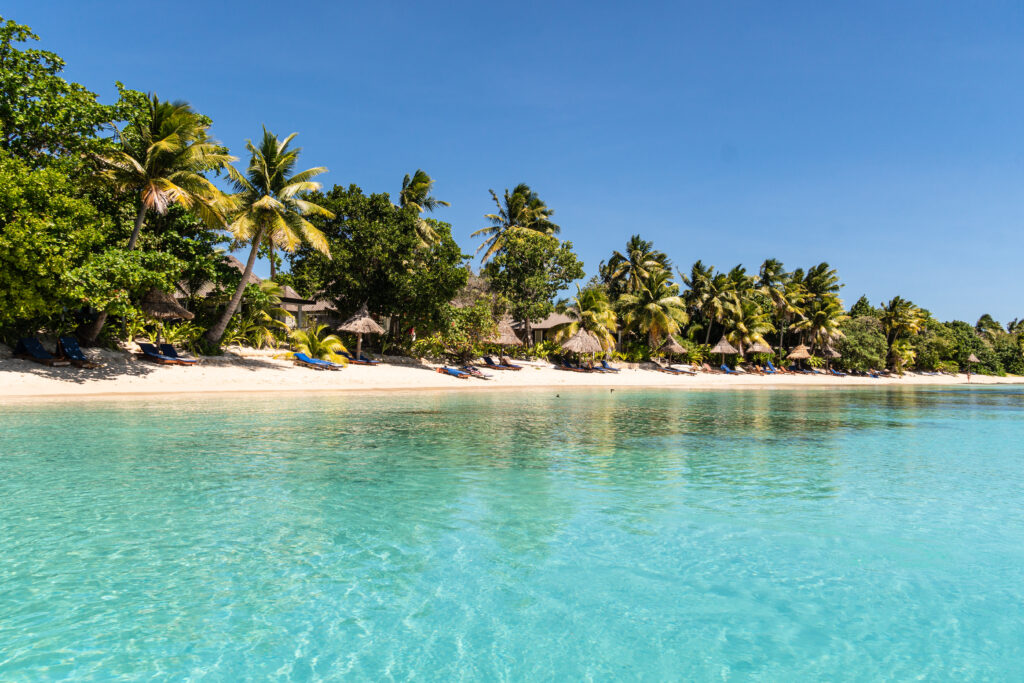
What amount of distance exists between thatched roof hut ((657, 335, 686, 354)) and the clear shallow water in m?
32.8

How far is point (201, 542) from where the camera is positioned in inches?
201

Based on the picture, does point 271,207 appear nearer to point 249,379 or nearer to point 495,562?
point 249,379

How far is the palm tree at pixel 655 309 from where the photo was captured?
41.5 metres

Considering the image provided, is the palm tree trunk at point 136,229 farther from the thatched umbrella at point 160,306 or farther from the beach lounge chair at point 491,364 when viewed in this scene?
the beach lounge chair at point 491,364

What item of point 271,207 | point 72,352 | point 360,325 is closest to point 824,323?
point 360,325

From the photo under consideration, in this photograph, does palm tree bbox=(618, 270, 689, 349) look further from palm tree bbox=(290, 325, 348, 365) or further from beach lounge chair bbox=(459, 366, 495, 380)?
palm tree bbox=(290, 325, 348, 365)

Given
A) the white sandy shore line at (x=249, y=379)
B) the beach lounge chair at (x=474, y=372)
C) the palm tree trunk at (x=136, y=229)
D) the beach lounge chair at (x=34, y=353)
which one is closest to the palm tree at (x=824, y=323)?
the white sandy shore line at (x=249, y=379)

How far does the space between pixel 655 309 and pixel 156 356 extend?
30.8 meters

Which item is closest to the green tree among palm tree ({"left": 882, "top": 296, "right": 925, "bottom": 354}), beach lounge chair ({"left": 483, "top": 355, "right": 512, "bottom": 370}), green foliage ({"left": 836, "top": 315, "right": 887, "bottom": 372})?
beach lounge chair ({"left": 483, "top": 355, "right": 512, "bottom": 370})

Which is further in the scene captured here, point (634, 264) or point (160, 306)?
point (634, 264)

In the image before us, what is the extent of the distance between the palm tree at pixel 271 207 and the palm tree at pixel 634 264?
31.5m

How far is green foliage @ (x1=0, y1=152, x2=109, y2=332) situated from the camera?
1580 cm

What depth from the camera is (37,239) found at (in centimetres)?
1596

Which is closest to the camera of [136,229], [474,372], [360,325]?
[136,229]
